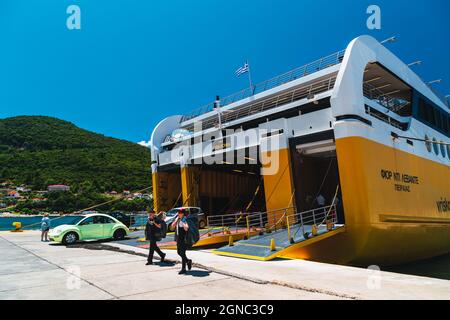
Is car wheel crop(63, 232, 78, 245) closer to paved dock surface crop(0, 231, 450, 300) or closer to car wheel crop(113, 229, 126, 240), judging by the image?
car wheel crop(113, 229, 126, 240)

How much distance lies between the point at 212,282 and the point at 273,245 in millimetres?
4103

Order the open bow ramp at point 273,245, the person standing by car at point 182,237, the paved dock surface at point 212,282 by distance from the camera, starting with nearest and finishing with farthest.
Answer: the paved dock surface at point 212,282 < the person standing by car at point 182,237 < the open bow ramp at point 273,245

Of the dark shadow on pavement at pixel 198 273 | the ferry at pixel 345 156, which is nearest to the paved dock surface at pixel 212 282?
the dark shadow on pavement at pixel 198 273

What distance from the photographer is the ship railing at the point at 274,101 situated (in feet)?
55.0

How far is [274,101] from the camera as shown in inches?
733

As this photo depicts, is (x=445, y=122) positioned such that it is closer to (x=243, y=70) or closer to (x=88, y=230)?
(x=243, y=70)

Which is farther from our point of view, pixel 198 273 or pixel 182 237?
pixel 182 237

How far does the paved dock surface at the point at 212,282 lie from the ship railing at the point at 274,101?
10.3 meters

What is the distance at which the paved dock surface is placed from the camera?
213 inches

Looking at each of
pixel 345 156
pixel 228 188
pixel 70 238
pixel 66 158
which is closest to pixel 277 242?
pixel 345 156

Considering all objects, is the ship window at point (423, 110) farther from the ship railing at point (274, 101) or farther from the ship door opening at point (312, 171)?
the ship door opening at point (312, 171)
